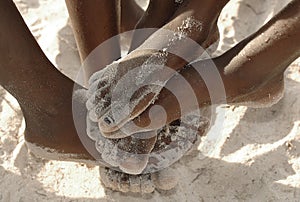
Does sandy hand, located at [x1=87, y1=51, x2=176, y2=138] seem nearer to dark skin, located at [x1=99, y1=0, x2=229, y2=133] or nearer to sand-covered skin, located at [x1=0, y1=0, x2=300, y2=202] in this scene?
dark skin, located at [x1=99, y1=0, x2=229, y2=133]

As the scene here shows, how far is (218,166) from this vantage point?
4.59 feet

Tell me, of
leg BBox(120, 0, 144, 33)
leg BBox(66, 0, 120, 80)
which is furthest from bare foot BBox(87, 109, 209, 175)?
leg BBox(120, 0, 144, 33)

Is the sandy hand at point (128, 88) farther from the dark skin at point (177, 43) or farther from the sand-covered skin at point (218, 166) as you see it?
the sand-covered skin at point (218, 166)

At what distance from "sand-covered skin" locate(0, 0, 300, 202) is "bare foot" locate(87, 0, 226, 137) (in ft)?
0.79

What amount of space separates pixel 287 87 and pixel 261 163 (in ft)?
0.78

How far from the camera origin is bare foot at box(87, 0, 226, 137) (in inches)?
45.0

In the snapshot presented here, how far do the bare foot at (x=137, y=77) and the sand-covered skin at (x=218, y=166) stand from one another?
0.24m

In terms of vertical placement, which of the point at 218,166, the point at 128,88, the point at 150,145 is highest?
the point at 128,88

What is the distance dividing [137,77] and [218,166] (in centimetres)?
37

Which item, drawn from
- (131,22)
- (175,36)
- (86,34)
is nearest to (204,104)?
(175,36)

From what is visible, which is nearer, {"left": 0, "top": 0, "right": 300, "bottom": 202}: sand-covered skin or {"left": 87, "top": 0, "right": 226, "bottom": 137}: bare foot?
{"left": 87, "top": 0, "right": 226, "bottom": 137}: bare foot

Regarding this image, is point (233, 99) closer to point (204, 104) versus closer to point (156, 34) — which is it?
point (204, 104)

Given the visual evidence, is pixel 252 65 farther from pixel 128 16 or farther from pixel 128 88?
pixel 128 16

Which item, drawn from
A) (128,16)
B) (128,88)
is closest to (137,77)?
(128,88)
